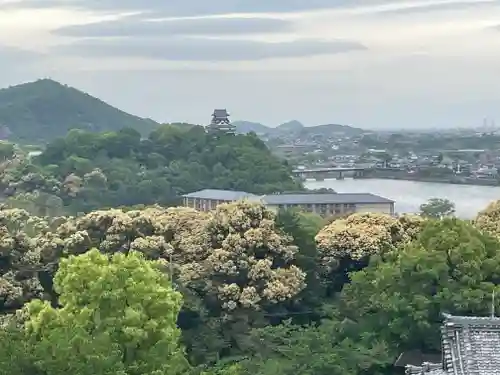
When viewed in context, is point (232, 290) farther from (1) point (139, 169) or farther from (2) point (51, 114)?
(2) point (51, 114)

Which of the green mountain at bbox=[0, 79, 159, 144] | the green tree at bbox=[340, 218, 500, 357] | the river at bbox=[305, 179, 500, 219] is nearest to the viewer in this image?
the green tree at bbox=[340, 218, 500, 357]

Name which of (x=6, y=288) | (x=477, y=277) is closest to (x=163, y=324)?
(x=6, y=288)

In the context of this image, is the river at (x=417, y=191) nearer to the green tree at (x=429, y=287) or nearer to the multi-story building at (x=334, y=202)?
the multi-story building at (x=334, y=202)

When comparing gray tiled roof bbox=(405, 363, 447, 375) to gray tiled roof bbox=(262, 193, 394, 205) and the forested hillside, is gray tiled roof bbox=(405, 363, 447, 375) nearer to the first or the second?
gray tiled roof bbox=(262, 193, 394, 205)

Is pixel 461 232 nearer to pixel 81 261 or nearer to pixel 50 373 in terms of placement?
pixel 81 261

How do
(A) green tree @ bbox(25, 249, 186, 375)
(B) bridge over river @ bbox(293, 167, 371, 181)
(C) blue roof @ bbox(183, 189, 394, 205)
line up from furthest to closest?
(B) bridge over river @ bbox(293, 167, 371, 181) < (C) blue roof @ bbox(183, 189, 394, 205) < (A) green tree @ bbox(25, 249, 186, 375)

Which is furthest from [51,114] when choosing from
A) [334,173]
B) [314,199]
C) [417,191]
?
[314,199]

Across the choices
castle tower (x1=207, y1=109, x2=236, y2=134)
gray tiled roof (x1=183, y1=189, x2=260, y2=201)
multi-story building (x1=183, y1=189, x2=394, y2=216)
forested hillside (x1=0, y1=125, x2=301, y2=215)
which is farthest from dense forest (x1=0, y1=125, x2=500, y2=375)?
castle tower (x1=207, y1=109, x2=236, y2=134)
